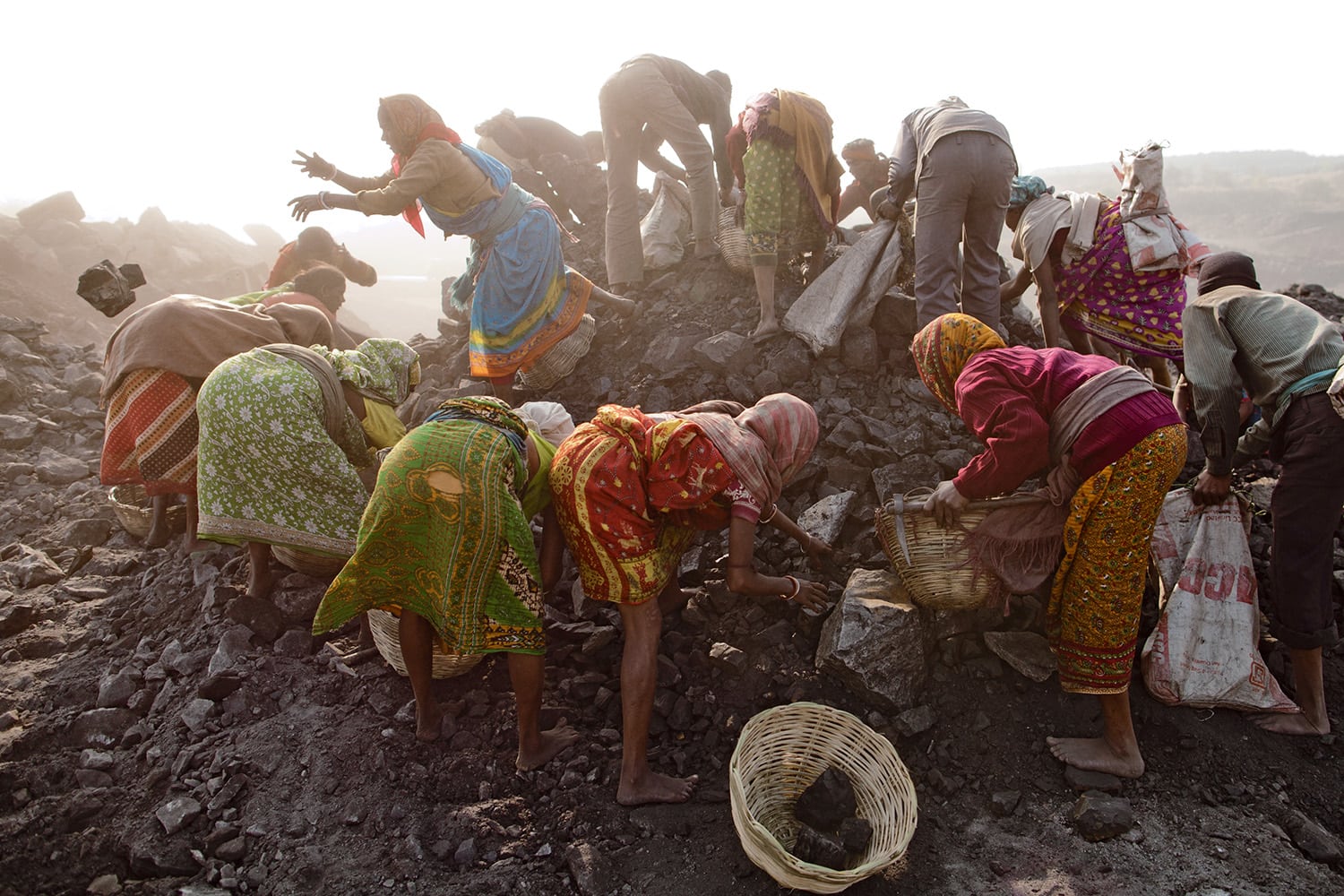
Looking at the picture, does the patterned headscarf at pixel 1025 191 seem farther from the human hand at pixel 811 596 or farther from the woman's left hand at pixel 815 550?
the human hand at pixel 811 596

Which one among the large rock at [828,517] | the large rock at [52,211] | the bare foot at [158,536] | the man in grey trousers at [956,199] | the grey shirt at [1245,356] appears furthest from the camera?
the large rock at [52,211]

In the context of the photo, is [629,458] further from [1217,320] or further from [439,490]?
[1217,320]

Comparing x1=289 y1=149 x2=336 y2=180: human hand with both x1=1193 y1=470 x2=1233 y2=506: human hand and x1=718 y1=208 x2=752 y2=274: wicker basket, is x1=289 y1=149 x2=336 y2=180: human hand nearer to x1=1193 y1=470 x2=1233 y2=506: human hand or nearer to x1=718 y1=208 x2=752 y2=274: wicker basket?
x1=718 y1=208 x2=752 y2=274: wicker basket

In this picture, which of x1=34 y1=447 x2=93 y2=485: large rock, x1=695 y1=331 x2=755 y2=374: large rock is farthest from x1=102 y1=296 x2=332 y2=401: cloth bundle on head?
x1=695 y1=331 x2=755 y2=374: large rock

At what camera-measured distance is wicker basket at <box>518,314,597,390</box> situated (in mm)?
5160

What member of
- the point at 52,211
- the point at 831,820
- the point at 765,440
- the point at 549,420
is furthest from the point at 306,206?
the point at 52,211

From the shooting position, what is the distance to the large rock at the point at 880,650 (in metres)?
3.12

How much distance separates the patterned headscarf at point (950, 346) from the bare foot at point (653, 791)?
6.19 ft

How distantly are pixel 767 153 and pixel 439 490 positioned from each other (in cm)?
331

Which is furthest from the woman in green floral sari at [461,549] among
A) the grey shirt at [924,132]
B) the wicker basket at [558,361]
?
the grey shirt at [924,132]

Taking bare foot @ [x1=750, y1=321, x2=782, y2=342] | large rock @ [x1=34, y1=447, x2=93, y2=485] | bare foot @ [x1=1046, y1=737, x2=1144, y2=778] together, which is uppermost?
bare foot @ [x1=750, y1=321, x2=782, y2=342]

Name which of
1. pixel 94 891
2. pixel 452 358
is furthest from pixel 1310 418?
pixel 452 358

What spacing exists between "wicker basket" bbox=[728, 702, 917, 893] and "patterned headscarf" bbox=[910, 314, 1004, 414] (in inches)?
55.0

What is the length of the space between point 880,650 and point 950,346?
129 centimetres
